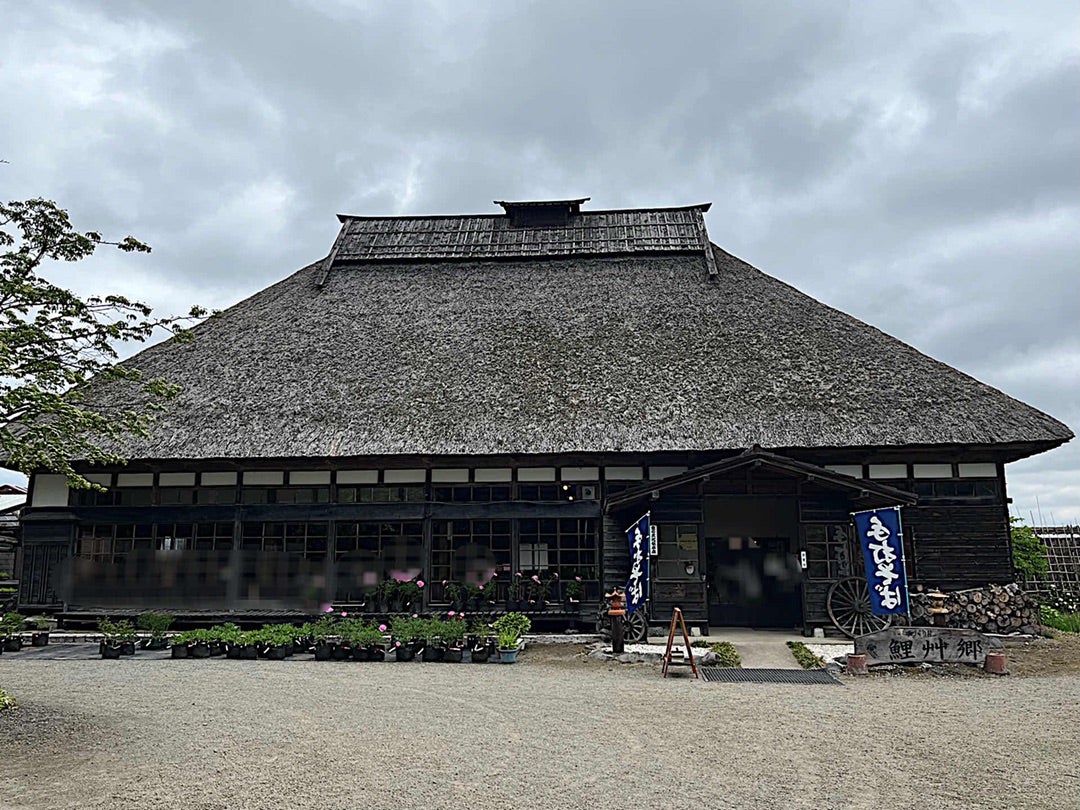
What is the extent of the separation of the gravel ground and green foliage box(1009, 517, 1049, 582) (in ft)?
25.9

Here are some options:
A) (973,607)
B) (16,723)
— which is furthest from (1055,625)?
(16,723)

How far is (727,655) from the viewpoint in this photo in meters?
11.0

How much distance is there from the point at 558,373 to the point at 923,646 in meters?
7.52

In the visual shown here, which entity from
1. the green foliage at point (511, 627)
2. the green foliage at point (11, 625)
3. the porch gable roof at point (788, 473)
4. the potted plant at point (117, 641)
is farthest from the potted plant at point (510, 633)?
the green foliage at point (11, 625)

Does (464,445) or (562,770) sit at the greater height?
(464,445)

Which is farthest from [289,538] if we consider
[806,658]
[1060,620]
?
[1060,620]

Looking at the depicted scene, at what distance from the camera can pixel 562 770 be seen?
5828mm

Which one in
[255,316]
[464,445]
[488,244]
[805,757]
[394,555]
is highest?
[488,244]

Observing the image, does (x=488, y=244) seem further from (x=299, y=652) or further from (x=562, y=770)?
(x=562, y=770)

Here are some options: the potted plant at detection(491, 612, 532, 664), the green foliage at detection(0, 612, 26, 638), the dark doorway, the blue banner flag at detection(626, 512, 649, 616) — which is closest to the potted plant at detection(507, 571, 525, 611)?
the potted plant at detection(491, 612, 532, 664)

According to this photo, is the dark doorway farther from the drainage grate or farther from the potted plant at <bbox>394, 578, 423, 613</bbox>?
the potted plant at <bbox>394, 578, 423, 613</bbox>

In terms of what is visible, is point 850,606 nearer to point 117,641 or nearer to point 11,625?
point 117,641

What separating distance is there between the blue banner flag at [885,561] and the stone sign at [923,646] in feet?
1.26

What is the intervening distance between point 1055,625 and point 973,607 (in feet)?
8.29
